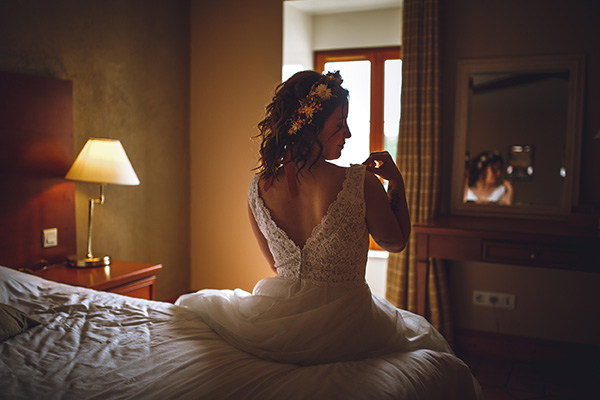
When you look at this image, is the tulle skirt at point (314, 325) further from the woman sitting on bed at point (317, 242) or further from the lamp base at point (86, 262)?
the lamp base at point (86, 262)

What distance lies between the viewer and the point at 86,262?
2773 mm

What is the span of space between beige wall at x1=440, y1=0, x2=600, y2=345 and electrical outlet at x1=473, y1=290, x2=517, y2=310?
0.03 m

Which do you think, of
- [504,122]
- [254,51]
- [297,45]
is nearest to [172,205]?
[254,51]

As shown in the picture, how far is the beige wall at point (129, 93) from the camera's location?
9.17ft

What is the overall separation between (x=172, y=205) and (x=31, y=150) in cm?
145

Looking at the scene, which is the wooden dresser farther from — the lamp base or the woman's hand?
the lamp base

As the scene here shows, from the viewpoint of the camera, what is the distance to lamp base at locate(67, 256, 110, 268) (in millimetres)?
2762

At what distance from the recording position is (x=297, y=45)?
400 cm

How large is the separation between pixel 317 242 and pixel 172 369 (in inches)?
22.2

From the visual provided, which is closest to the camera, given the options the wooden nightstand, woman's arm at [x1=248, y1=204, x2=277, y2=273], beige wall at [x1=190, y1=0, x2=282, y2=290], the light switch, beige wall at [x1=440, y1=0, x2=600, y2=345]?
woman's arm at [x1=248, y1=204, x2=277, y2=273]

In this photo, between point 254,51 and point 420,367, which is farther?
point 254,51

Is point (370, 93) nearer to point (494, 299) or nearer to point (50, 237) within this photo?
point (494, 299)

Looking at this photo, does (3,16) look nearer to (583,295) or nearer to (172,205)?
(172,205)

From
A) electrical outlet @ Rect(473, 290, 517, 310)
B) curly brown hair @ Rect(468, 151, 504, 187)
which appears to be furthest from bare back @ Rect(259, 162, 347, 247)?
electrical outlet @ Rect(473, 290, 517, 310)
